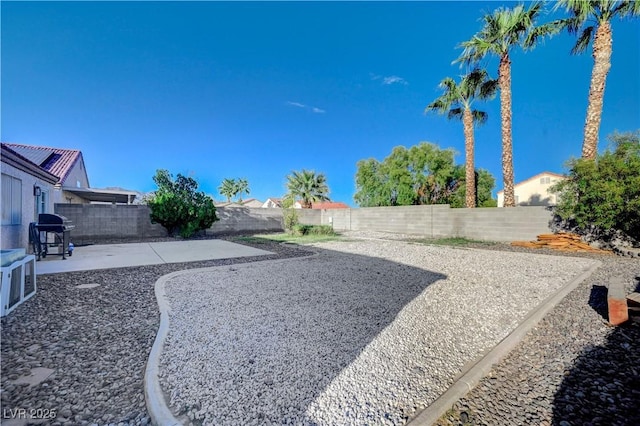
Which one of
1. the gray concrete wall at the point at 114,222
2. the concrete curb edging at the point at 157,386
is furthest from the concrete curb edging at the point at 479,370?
the gray concrete wall at the point at 114,222

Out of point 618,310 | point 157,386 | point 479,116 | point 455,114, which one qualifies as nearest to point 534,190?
point 479,116

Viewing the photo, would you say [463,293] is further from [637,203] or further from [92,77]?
[92,77]

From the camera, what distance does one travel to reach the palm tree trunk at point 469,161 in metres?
12.4

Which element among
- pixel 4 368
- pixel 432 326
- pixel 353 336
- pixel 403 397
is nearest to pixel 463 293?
pixel 432 326

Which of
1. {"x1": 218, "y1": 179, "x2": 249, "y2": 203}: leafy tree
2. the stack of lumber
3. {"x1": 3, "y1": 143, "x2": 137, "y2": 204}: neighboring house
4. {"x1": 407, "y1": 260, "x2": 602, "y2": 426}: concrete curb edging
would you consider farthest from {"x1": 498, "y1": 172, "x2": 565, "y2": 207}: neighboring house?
{"x1": 218, "y1": 179, "x2": 249, "y2": 203}: leafy tree

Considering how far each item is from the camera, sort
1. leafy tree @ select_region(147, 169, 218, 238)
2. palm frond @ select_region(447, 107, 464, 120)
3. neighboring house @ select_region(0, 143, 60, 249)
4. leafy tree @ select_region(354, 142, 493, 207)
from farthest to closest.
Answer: leafy tree @ select_region(354, 142, 493, 207)
palm frond @ select_region(447, 107, 464, 120)
leafy tree @ select_region(147, 169, 218, 238)
neighboring house @ select_region(0, 143, 60, 249)

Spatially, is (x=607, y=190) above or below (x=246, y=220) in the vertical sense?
above

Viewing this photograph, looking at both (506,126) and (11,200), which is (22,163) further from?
(506,126)

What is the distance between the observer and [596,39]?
27.7 ft

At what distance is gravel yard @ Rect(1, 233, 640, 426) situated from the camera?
1665 millimetres

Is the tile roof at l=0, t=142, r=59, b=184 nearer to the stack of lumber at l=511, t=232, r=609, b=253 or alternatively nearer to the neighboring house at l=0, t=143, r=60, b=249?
the neighboring house at l=0, t=143, r=60, b=249

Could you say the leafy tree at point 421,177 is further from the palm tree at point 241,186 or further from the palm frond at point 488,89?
the palm tree at point 241,186

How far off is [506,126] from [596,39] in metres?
3.36

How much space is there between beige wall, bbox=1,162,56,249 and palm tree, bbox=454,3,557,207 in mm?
15607
